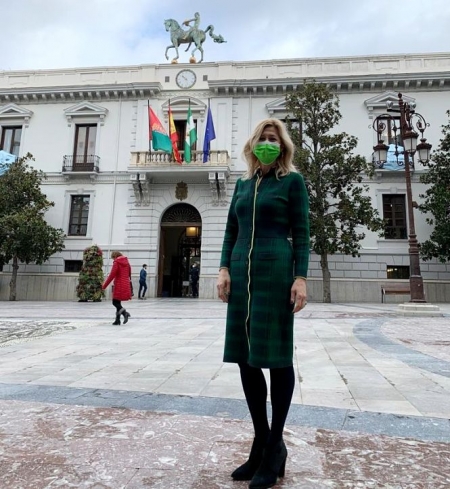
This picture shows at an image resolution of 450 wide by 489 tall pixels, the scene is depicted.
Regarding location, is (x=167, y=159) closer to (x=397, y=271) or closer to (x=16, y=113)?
(x=16, y=113)

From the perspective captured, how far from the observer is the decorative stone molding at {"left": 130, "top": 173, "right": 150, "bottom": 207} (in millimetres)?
19906

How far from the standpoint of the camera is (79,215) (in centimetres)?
2108

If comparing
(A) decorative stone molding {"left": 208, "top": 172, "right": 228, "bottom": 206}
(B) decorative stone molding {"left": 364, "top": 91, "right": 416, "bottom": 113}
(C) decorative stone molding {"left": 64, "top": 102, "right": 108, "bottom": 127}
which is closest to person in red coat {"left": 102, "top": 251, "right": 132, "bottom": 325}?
(A) decorative stone molding {"left": 208, "top": 172, "right": 228, "bottom": 206}

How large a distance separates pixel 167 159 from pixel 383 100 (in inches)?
447

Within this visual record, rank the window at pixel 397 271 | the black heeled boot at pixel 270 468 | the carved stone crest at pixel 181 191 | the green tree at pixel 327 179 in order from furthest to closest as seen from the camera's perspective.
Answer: the carved stone crest at pixel 181 191
the window at pixel 397 271
the green tree at pixel 327 179
the black heeled boot at pixel 270 468

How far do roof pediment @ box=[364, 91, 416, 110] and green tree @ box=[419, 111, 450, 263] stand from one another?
2383 millimetres

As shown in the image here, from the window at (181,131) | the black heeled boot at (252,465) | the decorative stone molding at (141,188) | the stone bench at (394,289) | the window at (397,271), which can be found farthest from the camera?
the window at (181,131)

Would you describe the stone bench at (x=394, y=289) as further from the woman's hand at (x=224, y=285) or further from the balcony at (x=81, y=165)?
the woman's hand at (x=224, y=285)

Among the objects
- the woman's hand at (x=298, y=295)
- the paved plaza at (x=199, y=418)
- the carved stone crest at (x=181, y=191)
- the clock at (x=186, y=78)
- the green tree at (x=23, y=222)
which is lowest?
the paved plaza at (x=199, y=418)

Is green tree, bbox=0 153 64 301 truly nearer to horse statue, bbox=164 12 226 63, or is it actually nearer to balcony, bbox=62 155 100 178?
balcony, bbox=62 155 100 178

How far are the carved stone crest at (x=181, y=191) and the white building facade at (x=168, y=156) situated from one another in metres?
0.07

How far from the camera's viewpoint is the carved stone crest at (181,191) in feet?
67.2

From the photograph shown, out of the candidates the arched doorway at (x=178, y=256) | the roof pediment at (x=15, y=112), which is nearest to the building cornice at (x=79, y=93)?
the roof pediment at (x=15, y=112)

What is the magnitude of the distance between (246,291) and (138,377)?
2492mm
